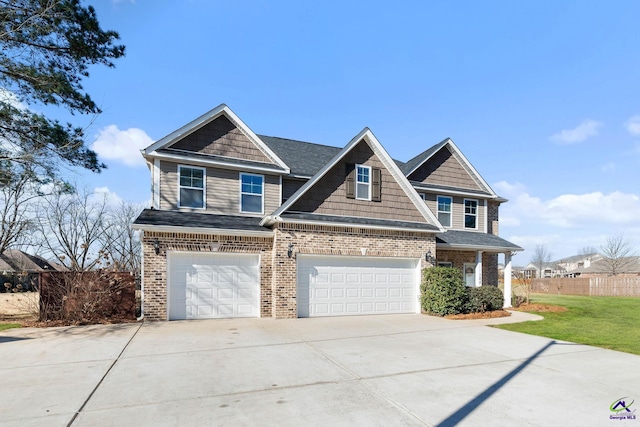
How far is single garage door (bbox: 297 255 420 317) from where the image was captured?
43.1 ft

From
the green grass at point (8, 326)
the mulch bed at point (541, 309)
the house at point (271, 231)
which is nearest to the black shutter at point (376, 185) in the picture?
the house at point (271, 231)

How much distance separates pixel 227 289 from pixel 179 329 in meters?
2.56

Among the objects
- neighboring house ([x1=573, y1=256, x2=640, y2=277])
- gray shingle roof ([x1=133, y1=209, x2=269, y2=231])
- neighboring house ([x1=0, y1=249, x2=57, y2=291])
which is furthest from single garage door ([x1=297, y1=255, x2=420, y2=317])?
neighboring house ([x1=573, y1=256, x2=640, y2=277])

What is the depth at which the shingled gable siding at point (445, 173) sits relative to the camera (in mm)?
18422

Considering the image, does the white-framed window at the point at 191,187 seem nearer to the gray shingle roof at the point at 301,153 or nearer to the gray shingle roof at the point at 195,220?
the gray shingle roof at the point at 195,220

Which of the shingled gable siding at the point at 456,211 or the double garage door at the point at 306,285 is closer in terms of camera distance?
the double garage door at the point at 306,285

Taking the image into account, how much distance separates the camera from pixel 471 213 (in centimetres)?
1955

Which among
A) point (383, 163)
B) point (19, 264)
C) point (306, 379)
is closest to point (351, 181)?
point (383, 163)

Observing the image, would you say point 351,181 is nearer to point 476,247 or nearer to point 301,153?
point 301,153

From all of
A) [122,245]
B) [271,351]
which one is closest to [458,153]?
[271,351]

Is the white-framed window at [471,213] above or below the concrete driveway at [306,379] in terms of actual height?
above

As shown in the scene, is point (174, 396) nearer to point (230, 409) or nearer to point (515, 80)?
point (230, 409)

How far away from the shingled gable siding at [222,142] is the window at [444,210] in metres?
9.18

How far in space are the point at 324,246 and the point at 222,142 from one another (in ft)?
19.2
